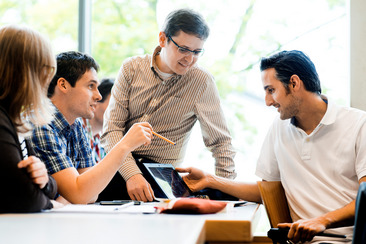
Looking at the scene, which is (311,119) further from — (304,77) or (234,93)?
(234,93)

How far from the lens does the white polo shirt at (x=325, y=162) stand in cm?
190

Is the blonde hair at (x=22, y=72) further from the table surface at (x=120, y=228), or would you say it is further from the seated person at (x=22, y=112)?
the table surface at (x=120, y=228)

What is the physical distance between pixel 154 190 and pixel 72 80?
2.20 ft

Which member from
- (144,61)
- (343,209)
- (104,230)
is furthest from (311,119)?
(104,230)

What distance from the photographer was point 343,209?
1.74 m

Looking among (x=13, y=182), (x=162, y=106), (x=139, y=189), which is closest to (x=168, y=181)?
(x=139, y=189)

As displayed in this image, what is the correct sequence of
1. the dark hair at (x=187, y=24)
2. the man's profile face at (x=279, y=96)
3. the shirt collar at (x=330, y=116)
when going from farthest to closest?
1. the dark hair at (x=187, y=24)
2. the man's profile face at (x=279, y=96)
3. the shirt collar at (x=330, y=116)

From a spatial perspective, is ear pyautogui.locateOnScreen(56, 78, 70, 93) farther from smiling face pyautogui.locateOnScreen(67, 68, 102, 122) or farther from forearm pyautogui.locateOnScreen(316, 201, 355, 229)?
forearm pyautogui.locateOnScreen(316, 201, 355, 229)

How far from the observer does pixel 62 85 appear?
2158 mm

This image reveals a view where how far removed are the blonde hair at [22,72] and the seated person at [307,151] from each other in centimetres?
90

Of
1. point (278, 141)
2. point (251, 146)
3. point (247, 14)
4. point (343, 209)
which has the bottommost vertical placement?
point (251, 146)

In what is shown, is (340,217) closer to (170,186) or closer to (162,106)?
(170,186)

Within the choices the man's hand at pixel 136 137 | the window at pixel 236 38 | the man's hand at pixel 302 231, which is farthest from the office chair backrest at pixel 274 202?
the window at pixel 236 38

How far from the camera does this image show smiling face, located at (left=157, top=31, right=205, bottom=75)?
7.56 feet
